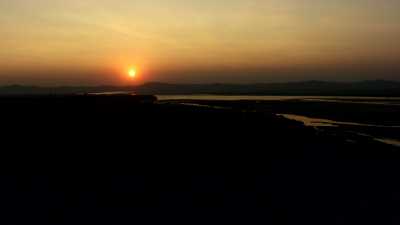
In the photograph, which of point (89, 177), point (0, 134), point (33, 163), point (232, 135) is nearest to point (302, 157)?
point (232, 135)

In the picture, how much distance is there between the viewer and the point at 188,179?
52.2 ft

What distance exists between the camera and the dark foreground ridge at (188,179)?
12297 millimetres

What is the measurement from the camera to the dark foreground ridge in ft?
40.3

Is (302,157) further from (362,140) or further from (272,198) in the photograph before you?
(362,140)

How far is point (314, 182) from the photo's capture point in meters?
16.5

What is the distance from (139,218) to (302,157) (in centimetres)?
1191

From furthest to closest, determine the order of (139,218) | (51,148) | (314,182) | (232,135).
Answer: (232,135) < (51,148) < (314,182) < (139,218)

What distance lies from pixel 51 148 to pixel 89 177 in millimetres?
5915

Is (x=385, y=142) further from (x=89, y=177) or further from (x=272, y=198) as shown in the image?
(x=89, y=177)

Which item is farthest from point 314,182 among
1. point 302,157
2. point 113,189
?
point 113,189

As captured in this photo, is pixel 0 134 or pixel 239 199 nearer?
pixel 239 199

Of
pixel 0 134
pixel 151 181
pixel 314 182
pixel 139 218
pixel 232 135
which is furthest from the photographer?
pixel 232 135

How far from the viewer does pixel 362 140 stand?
3044cm

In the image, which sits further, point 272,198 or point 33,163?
point 33,163
